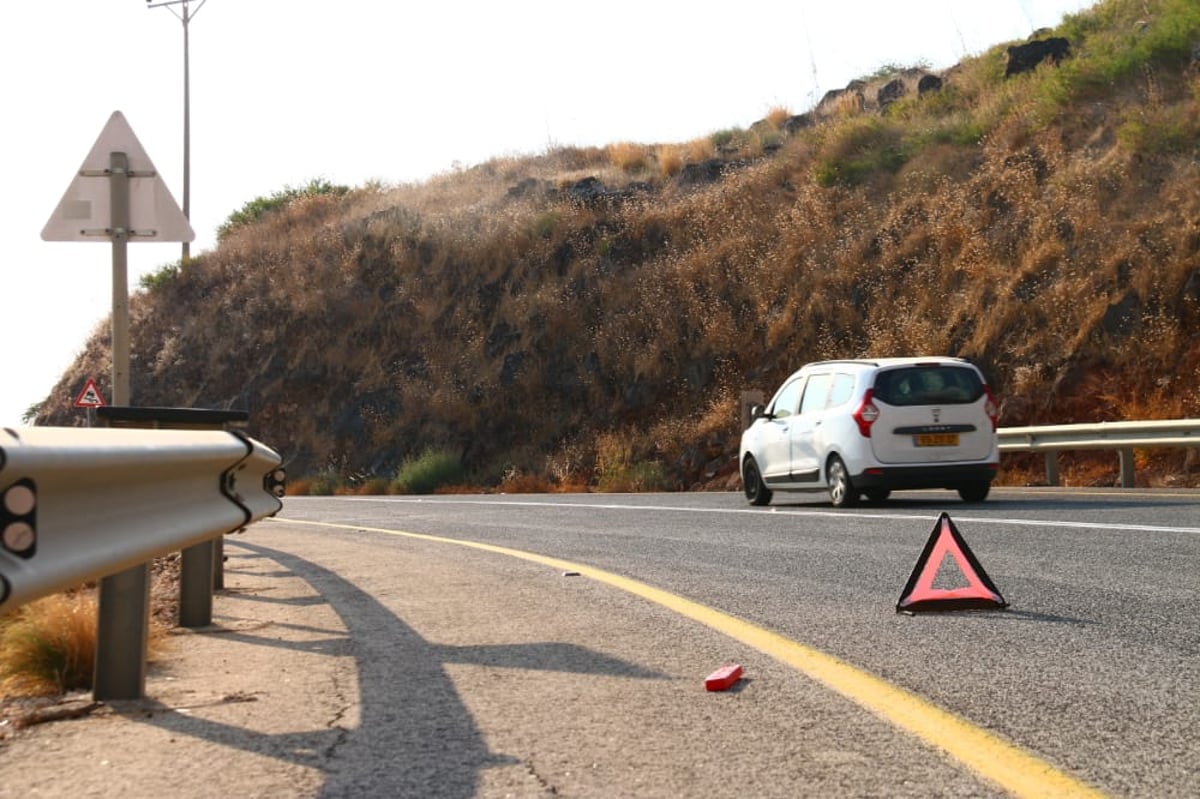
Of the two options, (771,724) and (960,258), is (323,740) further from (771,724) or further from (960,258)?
(960,258)

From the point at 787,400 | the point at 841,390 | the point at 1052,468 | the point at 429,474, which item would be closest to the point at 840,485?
the point at 841,390

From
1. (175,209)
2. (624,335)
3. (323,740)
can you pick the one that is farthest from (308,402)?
(323,740)

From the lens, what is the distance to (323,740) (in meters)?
4.55

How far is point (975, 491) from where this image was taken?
15.9 meters

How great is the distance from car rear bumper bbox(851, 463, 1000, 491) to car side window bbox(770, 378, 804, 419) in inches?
74.7

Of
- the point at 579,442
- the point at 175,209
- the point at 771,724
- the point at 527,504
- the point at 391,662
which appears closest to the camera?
the point at 771,724

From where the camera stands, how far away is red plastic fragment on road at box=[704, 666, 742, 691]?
515 centimetres

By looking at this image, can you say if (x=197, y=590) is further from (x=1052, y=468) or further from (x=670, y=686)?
(x=1052, y=468)

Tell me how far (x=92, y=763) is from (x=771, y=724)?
2.04m

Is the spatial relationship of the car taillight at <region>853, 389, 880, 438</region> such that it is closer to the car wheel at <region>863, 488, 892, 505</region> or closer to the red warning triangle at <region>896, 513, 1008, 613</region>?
the car wheel at <region>863, 488, 892, 505</region>

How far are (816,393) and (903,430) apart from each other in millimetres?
1453

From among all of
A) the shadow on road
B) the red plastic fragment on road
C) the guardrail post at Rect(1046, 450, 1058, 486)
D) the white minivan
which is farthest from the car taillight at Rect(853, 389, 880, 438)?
the red plastic fragment on road

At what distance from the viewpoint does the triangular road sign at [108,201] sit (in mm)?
10375

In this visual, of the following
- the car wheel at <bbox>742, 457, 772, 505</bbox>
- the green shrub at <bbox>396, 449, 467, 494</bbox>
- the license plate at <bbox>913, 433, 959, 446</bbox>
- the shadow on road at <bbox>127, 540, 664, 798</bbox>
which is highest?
the license plate at <bbox>913, 433, 959, 446</bbox>
